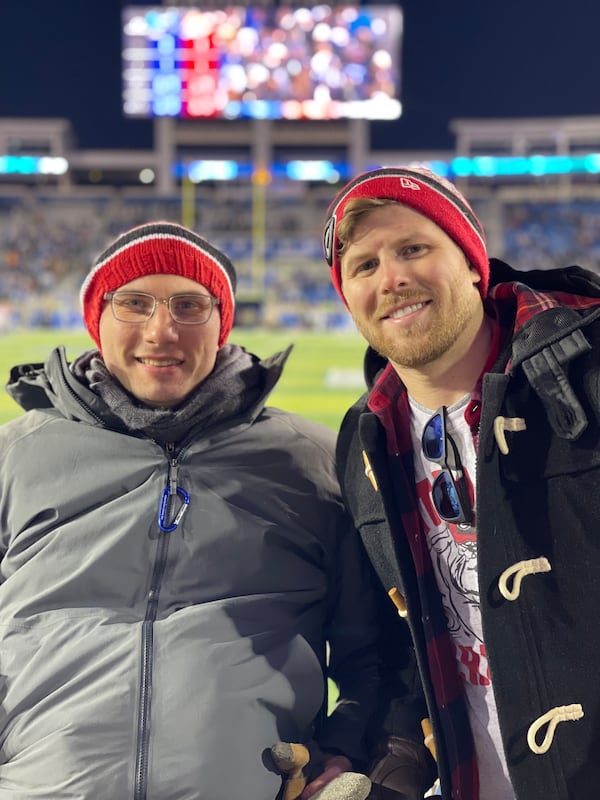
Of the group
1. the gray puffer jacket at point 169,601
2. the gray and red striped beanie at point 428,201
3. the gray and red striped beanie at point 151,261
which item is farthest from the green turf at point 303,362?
A: the gray and red striped beanie at point 428,201

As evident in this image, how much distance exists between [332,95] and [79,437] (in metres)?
32.7

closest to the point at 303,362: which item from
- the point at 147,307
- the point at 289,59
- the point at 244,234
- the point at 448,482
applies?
the point at 147,307

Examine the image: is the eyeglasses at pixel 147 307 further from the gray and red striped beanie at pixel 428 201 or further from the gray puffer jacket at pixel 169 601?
the gray and red striped beanie at pixel 428 201

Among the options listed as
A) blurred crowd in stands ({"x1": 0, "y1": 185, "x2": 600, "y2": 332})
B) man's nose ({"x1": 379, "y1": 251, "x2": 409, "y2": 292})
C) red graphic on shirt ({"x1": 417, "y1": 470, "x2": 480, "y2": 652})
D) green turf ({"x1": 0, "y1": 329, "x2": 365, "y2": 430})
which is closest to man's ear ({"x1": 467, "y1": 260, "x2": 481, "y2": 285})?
man's nose ({"x1": 379, "y1": 251, "x2": 409, "y2": 292})

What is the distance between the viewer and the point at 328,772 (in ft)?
5.63

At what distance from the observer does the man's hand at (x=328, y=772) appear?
1.69m

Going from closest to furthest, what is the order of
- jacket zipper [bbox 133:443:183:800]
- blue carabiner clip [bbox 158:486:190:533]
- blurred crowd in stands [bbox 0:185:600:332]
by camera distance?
jacket zipper [bbox 133:443:183:800], blue carabiner clip [bbox 158:486:190:533], blurred crowd in stands [bbox 0:185:600:332]

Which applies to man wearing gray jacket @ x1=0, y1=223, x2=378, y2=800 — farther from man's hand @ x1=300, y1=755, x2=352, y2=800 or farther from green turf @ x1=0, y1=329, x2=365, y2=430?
green turf @ x1=0, y1=329, x2=365, y2=430

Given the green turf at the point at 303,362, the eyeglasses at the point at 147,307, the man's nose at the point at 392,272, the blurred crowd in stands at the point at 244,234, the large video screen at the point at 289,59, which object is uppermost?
the large video screen at the point at 289,59

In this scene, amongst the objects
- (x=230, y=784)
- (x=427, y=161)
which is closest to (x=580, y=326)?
(x=230, y=784)

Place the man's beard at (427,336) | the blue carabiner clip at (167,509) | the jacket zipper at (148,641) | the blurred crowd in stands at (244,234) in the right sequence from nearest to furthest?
the jacket zipper at (148,641) → the man's beard at (427,336) → the blue carabiner clip at (167,509) → the blurred crowd in stands at (244,234)

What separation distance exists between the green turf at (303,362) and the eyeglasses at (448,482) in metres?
2.61

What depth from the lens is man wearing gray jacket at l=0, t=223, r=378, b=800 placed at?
5.47ft

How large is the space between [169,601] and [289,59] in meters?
33.5
